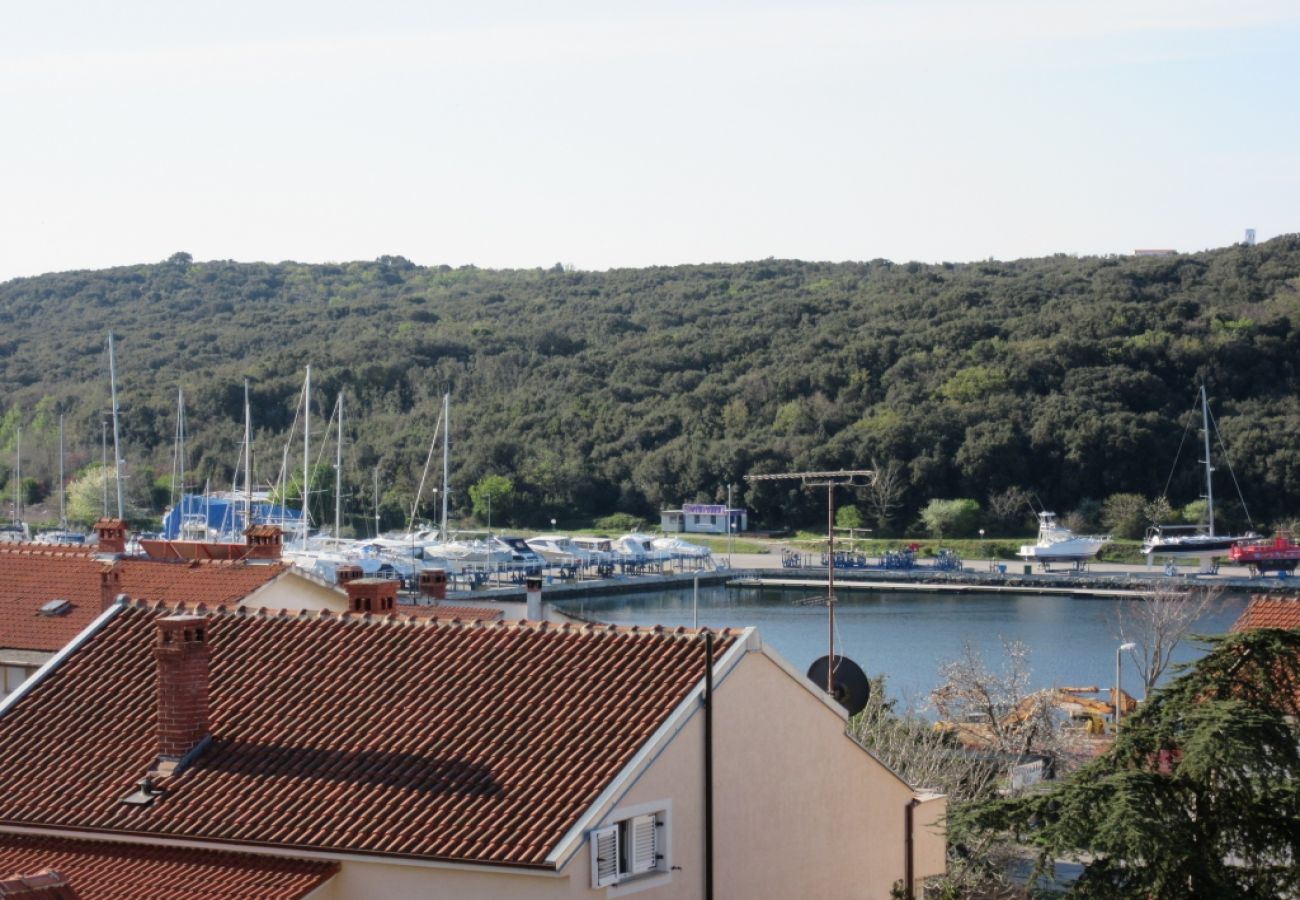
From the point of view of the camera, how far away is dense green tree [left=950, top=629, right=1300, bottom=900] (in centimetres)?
1268

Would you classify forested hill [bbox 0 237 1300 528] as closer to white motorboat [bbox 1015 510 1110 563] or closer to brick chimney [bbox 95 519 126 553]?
white motorboat [bbox 1015 510 1110 563]

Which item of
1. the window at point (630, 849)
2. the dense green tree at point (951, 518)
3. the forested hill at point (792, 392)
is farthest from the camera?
the forested hill at point (792, 392)

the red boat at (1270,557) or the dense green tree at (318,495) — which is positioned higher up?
the dense green tree at (318,495)

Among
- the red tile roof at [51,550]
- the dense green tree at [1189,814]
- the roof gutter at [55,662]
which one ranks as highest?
the red tile roof at [51,550]

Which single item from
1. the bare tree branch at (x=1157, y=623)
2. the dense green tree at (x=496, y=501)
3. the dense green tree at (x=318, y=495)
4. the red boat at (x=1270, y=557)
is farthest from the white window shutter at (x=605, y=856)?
the dense green tree at (x=496, y=501)

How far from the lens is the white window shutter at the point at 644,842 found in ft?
44.4

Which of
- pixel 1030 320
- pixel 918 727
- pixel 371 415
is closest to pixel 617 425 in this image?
pixel 371 415

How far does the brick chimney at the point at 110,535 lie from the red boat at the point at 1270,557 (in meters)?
69.3

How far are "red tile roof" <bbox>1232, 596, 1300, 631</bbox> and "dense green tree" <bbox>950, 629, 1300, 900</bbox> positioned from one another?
29.3 feet

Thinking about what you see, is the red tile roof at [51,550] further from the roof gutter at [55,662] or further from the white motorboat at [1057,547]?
the white motorboat at [1057,547]

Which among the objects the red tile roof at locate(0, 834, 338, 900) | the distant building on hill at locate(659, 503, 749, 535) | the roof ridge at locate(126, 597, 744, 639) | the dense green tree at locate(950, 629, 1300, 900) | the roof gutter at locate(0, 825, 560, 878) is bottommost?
the distant building on hill at locate(659, 503, 749, 535)

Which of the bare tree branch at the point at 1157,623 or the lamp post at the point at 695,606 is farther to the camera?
the bare tree branch at the point at 1157,623

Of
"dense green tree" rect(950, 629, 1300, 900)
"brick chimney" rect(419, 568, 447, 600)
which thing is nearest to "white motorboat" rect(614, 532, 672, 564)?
"brick chimney" rect(419, 568, 447, 600)

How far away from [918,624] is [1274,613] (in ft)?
157
